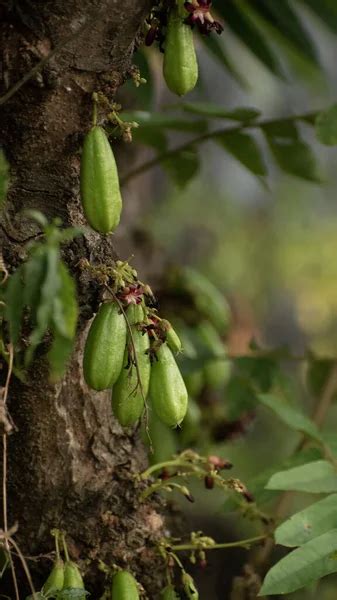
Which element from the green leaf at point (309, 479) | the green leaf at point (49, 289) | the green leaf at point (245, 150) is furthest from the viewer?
the green leaf at point (245, 150)

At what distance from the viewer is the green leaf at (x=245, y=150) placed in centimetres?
233

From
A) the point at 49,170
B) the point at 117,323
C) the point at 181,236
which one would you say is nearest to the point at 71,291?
the point at 117,323

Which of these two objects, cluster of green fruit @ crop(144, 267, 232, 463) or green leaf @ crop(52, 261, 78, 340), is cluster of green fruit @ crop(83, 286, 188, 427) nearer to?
green leaf @ crop(52, 261, 78, 340)

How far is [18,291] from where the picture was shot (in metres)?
1.27

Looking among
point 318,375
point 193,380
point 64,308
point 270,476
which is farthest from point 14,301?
point 318,375

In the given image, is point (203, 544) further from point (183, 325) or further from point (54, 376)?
point (183, 325)

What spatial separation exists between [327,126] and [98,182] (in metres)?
0.76

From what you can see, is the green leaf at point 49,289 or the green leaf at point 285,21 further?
the green leaf at point 285,21

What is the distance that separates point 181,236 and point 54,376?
578 cm

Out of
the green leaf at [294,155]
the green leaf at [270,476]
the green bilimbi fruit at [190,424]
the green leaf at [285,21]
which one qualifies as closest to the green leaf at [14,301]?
the green leaf at [270,476]

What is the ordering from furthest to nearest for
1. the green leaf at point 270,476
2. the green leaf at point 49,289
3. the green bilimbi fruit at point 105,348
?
the green leaf at point 270,476 < the green bilimbi fruit at point 105,348 < the green leaf at point 49,289

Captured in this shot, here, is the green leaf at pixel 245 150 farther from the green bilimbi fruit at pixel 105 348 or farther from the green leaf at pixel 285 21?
the green bilimbi fruit at pixel 105 348

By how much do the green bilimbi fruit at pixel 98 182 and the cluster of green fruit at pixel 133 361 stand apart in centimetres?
13

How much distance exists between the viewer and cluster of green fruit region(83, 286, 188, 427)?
1.41 m
